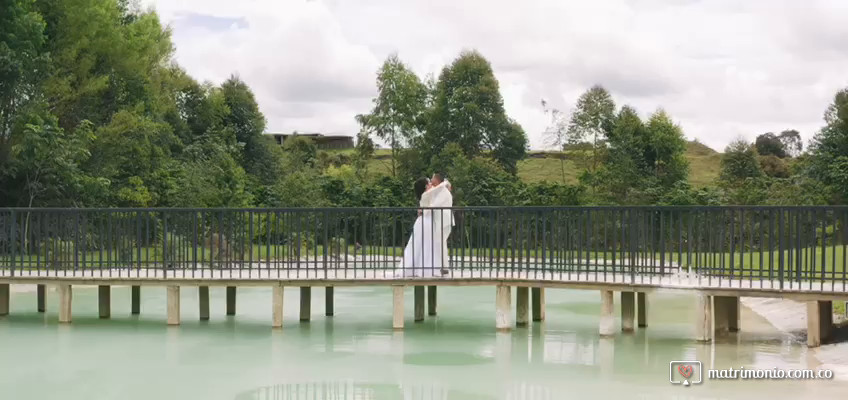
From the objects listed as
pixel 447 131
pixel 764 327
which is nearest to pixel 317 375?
pixel 764 327

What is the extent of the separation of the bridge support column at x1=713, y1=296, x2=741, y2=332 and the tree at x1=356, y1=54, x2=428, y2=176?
38370 mm

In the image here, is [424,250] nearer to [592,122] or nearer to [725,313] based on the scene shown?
[725,313]

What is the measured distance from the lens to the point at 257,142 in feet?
176

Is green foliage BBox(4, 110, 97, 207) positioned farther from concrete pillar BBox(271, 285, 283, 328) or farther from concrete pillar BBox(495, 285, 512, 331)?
concrete pillar BBox(495, 285, 512, 331)

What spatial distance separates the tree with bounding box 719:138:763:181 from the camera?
1973 inches

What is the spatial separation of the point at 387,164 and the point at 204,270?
142 feet

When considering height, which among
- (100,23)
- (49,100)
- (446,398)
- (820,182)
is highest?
(100,23)

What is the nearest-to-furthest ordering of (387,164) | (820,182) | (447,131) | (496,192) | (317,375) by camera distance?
1. (317,375)
2. (820,182)
3. (496,192)
4. (447,131)
5. (387,164)

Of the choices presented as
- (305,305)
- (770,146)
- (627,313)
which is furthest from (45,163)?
(770,146)

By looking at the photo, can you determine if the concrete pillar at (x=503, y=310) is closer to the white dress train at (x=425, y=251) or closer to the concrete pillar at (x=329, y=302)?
the white dress train at (x=425, y=251)

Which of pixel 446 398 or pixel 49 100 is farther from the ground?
pixel 49 100

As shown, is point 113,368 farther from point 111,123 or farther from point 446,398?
point 111,123

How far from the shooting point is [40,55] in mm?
32594

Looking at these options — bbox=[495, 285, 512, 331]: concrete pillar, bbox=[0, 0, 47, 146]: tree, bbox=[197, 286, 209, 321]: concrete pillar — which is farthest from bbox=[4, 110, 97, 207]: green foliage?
bbox=[495, 285, 512, 331]: concrete pillar
